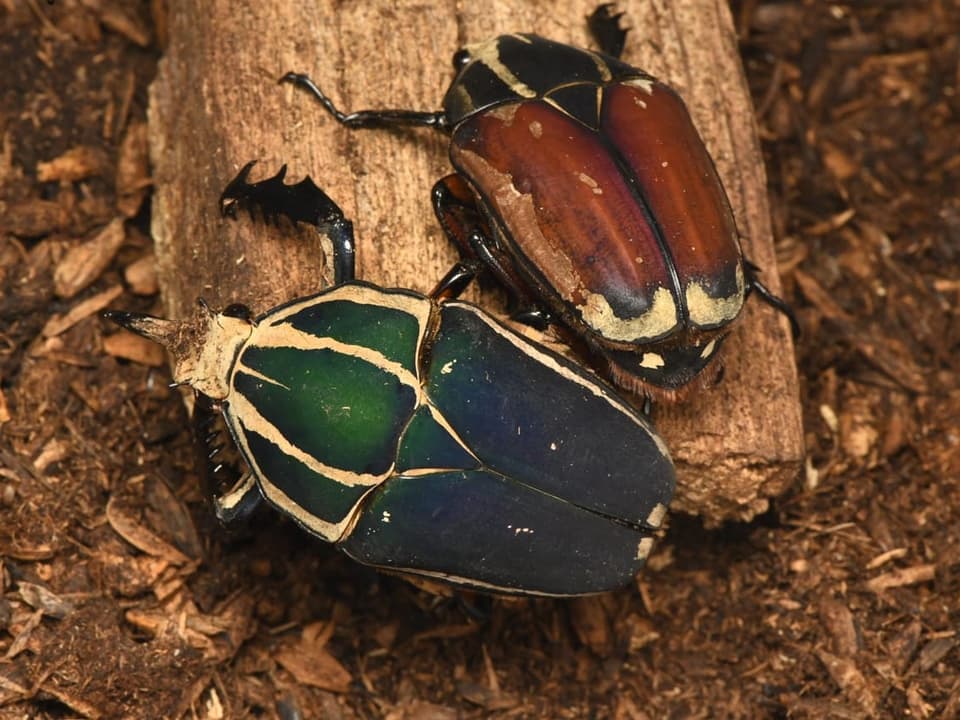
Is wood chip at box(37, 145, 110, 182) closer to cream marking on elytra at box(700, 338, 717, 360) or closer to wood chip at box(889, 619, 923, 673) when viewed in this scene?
cream marking on elytra at box(700, 338, 717, 360)

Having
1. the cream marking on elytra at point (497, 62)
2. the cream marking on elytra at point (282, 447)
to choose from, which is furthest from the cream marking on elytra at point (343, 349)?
the cream marking on elytra at point (497, 62)

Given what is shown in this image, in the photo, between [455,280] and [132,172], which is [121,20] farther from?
[455,280]

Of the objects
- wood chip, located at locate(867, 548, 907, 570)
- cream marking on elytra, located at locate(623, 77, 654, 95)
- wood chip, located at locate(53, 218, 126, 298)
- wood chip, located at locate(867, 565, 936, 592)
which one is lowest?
wood chip, located at locate(867, 565, 936, 592)

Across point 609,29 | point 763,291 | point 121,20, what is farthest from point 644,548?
point 121,20

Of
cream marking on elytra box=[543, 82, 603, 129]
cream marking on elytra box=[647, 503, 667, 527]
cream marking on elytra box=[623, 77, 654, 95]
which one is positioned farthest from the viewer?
cream marking on elytra box=[623, 77, 654, 95]

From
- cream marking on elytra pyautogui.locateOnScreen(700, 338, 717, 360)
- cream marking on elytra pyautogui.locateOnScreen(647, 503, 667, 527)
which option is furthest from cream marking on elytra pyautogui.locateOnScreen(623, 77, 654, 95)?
cream marking on elytra pyautogui.locateOnScreen(647, 503, 667, 527)

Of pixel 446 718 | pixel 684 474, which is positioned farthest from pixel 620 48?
pixel 446 718

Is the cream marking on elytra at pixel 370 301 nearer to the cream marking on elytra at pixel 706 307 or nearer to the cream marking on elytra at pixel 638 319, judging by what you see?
the cream marking on elytra at pixel 638 319
